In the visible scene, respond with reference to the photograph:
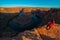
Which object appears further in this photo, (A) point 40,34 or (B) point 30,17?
(B) point 30,17

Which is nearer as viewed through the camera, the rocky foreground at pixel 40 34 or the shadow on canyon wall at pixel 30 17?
the rocky foreground at pixel 40 34

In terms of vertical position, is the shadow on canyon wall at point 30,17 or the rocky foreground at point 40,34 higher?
the shadow on canyon wall at point 30,17

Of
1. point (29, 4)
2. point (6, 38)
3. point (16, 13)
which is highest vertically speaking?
point (29, 4)

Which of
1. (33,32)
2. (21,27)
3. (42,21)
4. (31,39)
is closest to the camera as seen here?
(31,39)

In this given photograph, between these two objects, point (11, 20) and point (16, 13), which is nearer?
point (11, 20)

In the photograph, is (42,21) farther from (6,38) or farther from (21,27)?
(6,38)

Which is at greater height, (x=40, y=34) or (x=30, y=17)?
(x=30, y=17)

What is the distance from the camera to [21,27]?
6.20 metres

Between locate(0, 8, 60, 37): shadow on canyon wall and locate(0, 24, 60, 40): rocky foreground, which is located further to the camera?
locate(0, 8, 60, 37): shadow on canyon wall

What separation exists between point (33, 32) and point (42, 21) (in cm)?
139

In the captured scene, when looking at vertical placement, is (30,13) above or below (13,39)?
above

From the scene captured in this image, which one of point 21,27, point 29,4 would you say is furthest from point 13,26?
point 29,4

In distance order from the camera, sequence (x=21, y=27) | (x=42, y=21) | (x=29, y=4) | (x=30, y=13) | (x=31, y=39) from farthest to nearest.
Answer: (x=30, y=13), (x=42, y=21), (x=21, y=27), (x=31, y=39), (x=29, y=4)

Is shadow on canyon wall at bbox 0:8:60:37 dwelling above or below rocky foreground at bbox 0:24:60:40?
above
